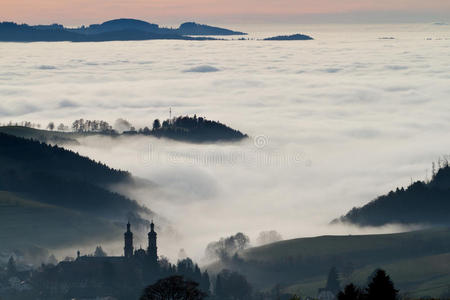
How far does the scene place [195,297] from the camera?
118m

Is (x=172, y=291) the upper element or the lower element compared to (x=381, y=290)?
upper

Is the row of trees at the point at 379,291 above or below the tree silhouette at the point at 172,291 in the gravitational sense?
below

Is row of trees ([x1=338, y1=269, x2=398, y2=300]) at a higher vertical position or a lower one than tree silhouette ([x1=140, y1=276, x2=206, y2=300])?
lower

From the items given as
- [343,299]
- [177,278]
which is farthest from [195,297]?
[343,299]

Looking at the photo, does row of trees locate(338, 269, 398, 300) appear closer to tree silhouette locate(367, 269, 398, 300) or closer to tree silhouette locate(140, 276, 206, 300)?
tree silhouette locate(367, 269, 398, 300)

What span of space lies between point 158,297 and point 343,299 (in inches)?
860

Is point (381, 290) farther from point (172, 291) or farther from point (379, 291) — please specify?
point (172, 291)

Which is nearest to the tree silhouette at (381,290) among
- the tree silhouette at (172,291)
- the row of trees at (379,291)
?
the row of trees at (379,291)

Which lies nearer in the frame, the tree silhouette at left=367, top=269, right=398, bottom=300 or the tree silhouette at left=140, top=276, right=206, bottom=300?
the tree silhouette at left=367, top=269, right=398, bottom=300

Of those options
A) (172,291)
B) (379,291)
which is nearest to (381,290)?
(379,291)

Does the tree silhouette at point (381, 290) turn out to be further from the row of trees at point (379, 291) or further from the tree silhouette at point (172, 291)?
the tree silhouette at point (172, 291)

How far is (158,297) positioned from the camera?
117000 mm

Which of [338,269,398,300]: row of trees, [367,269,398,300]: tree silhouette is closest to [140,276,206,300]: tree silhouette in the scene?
[338,269,398,300]: row of trees

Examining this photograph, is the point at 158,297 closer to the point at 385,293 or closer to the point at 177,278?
the point at 177,278
